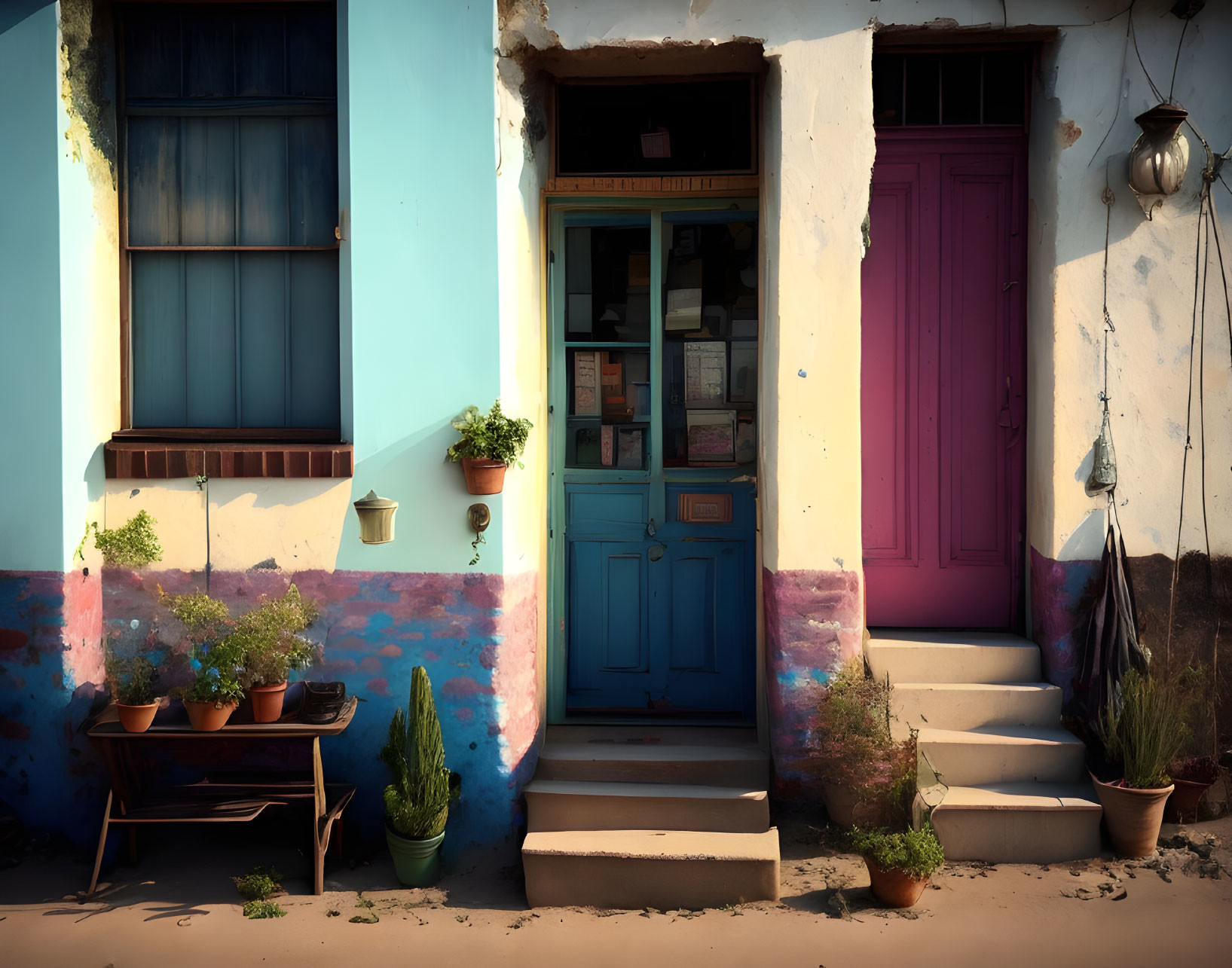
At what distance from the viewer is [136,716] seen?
4.08m

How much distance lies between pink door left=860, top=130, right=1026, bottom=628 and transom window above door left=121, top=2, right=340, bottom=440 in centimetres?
279

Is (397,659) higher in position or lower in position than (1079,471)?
lower

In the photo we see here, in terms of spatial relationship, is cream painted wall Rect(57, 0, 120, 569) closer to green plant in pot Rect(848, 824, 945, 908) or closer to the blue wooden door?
the blue wooden door

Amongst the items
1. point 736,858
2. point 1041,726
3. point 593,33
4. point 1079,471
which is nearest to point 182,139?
point 593,33

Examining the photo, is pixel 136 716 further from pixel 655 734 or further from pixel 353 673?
pixel 655 734

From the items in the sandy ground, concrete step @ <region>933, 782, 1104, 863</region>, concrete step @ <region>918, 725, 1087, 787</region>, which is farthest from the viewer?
concrete step @ <region>918, 725, 1087, 787</region>

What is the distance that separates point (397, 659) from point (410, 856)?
87cm

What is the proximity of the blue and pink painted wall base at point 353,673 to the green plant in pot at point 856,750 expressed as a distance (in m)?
1.44

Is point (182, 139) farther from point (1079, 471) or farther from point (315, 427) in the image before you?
point (1079, 471)

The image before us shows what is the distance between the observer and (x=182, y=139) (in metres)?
4.62

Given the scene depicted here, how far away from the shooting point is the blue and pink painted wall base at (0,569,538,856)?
4.34m

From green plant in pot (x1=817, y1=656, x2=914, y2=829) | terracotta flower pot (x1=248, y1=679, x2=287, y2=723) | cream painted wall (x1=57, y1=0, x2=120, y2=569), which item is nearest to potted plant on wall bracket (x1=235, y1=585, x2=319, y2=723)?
terracotta flower pot (x1=248, y1=679, x2=287, y2=723)

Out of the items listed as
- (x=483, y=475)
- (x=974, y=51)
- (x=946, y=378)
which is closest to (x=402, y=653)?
(x=483, y=475)

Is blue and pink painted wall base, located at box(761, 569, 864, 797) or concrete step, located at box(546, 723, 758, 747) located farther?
concrete step, located at box(546, 723, 758, 747)
